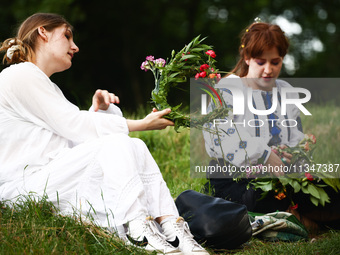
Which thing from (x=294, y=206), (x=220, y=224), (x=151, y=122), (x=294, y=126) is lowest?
(x=294, y=206)

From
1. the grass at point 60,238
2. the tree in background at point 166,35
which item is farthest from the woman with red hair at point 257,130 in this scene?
the tree in background at point 166,35

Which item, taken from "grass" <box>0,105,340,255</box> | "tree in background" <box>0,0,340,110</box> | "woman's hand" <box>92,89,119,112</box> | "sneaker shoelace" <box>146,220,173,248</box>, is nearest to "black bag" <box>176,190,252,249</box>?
"grass" <box>0,105,340,255</box>

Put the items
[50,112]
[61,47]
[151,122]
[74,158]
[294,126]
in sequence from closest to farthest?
1. [74,158]
2. [50,112]
3. [151,122]
4. [61,47]
5. [294,126]

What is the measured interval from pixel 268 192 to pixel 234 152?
0.37 meters

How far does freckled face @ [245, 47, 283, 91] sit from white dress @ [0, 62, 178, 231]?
1.27 metres

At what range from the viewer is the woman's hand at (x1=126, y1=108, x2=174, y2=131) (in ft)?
10.8

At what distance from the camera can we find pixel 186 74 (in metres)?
3.60

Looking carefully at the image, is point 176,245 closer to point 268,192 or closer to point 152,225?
point 152,225

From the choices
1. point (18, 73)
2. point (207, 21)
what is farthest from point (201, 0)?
point (18, 73)

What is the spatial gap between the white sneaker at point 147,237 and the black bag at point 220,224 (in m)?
0.34

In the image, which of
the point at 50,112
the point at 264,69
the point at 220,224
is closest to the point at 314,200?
the point at 220,224

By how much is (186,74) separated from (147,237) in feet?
4.02

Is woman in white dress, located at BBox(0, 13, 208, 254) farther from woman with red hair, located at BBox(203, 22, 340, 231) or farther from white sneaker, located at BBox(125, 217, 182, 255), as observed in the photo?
woman with red hair, located at BBox(203, 22, 340, 231)

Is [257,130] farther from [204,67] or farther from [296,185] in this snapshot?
[204,67]
